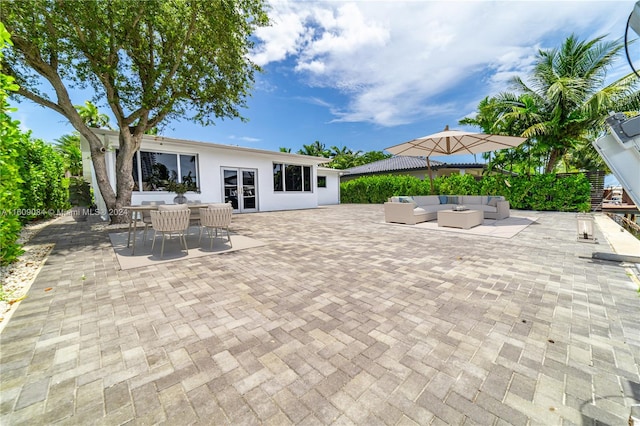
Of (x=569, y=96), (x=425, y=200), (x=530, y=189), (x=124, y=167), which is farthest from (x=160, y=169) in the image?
(x=569, y=96)

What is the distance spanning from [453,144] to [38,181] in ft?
49.2

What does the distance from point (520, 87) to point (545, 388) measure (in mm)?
17591

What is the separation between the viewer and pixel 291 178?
15945mm

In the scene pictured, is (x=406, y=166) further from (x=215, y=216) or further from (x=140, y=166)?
(x=215, y=216)

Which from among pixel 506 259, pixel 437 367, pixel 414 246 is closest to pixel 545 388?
pixel 437 367

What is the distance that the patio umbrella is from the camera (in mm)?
8466

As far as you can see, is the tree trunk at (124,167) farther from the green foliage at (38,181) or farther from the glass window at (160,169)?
the green foliage at (38,181)

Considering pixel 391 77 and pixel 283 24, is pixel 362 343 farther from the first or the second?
pixel 391 77

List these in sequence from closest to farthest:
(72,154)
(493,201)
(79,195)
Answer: (493,201) → (79,195) → (72,154)

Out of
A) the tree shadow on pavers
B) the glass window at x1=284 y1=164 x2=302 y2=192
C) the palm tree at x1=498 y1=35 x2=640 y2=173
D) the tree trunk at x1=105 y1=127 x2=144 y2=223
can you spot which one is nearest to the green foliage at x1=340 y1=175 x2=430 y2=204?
the palm tree at x1=498 y1=35 x2=640 y2=173

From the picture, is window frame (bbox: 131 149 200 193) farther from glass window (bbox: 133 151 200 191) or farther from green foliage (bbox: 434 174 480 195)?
green foliage (bbox: 434 174 480 195)

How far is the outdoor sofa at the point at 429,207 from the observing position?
872cm

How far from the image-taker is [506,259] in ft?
14.5

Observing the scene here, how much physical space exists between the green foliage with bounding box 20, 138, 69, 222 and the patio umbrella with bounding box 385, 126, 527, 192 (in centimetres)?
1125
